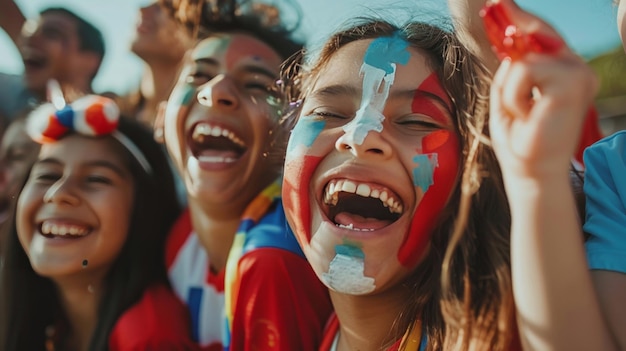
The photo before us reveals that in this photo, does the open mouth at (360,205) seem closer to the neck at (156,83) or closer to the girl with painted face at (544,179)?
the girl with painted face at (544,179)

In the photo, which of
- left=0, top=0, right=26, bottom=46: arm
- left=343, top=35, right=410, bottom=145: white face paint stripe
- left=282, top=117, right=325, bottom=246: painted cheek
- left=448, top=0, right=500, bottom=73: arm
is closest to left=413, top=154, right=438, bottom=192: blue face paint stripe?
left=343, top=35, right=410, bottom=145: white face paint stripe

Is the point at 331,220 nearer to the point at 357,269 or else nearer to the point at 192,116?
the point at 357,269

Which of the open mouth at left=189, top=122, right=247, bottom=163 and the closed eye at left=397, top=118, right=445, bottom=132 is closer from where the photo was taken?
the closed eye at left=397, top=118, right=445, bottom=132

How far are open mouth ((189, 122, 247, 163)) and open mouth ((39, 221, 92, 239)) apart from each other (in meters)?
0.41

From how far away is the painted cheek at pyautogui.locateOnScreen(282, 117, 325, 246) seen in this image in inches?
54.9

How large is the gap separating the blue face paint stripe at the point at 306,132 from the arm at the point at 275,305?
1.14 ft

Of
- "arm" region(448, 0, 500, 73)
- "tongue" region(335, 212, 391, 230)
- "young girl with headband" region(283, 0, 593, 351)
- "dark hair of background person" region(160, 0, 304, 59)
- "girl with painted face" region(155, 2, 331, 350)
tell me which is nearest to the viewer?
"young girl with headband" region(283, 0, 593, 351)

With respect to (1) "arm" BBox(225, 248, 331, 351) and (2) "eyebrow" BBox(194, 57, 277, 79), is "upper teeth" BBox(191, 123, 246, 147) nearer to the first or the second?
(2) "eyebrow" BBox(194, 57, 277, 79)

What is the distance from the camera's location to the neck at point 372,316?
1431mm

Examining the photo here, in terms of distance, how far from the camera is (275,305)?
1612 millimetres

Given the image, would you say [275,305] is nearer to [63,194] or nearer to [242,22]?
[63,194]

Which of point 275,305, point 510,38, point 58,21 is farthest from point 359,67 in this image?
point 58,21

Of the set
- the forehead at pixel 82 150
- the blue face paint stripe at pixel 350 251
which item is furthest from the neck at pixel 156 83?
the blue face paint stripe at pixel 350 251

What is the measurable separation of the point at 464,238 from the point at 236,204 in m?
0.89
